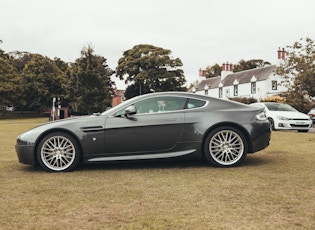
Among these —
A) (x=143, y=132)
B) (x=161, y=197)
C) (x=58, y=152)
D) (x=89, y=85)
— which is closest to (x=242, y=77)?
(x=89, y=85)

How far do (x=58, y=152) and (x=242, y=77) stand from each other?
2219 inches

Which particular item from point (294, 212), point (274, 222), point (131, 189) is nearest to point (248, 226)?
point (274, 222)

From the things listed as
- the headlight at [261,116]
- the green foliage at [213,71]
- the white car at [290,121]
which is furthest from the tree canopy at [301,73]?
the green foliage at [213,71]

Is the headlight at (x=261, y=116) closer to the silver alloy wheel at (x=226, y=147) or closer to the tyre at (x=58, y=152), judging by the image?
the silver alloy wheel at (x=226, y=147)

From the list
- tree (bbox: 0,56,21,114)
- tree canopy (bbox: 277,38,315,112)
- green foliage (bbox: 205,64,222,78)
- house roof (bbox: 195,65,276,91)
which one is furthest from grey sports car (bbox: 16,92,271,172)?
green foliage (bbox: 205,64,222,78)

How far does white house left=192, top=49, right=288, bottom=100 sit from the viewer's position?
174ft

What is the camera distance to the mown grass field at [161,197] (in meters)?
3.45

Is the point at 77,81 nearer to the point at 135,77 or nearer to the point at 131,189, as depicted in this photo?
the point at 135,77

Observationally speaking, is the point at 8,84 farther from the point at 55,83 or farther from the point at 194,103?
the point at 194,103

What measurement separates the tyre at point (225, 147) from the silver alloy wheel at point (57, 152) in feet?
7.74

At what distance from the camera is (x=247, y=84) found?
190 ft

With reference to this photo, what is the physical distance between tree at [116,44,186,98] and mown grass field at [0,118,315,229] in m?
57.8

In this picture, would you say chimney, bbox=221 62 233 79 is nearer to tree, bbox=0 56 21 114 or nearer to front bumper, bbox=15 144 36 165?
tree, bbox=0 56 21 114

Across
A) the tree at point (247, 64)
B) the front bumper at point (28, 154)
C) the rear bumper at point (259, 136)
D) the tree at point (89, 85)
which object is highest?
the tree at point (247, 64)
